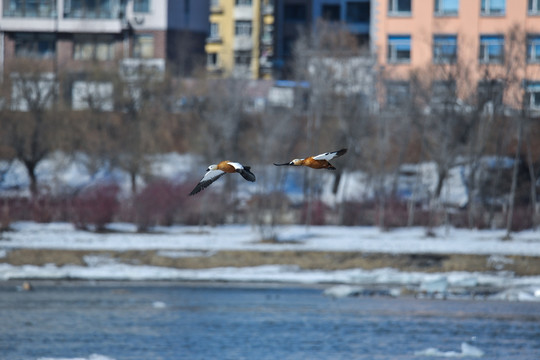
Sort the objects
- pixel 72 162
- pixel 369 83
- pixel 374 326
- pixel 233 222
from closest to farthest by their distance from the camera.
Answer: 1. pixel 374 326
2. pixel 233 222
3. pixel 369 83
4. pixel 72 162

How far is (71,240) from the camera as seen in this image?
37.2m

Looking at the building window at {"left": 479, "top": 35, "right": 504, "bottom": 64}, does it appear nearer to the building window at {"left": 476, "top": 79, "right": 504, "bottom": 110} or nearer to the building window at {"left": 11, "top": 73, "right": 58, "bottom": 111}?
the building window at {"left": 476, "top": 79, "right": 504, "bottom": 110}

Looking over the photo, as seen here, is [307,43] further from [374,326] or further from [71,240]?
[374,326]

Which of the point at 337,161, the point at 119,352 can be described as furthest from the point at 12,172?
the point at 119,352

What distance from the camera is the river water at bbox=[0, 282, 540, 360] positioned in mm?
25875

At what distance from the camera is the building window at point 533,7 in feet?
171

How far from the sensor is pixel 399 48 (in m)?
55.2

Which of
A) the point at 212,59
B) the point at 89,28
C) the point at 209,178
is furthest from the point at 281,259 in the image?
the point at 212,59

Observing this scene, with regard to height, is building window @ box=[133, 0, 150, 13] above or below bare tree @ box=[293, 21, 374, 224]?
above

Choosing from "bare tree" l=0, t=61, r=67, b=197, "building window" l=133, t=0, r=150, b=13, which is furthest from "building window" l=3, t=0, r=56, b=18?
"bare tree" l=0, t=61, r=67, b=197

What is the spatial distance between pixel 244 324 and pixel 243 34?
40093mm

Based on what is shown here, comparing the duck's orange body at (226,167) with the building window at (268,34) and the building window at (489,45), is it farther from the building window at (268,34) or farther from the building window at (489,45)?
the building window at (268,34)

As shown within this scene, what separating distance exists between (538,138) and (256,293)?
1801 centimetres

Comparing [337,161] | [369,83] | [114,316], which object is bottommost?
[114,316]
